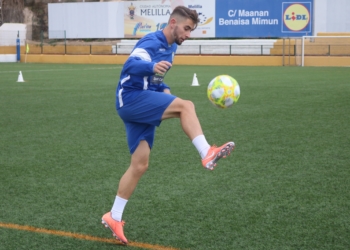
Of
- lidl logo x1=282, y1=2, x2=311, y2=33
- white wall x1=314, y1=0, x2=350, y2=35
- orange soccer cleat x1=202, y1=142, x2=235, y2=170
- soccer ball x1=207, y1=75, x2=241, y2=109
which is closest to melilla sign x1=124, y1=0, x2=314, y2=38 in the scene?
lidl logo x1=282, y1=2, x2=311, y2=33

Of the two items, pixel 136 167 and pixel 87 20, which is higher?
pixel 87 20

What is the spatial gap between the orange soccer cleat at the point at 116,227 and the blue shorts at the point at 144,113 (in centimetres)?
57

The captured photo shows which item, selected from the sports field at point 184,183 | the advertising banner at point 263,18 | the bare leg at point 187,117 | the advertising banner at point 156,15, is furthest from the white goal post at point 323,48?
the bare leg at point 187,117

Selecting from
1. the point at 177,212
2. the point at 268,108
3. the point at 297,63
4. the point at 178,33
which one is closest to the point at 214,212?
the point at 177,212

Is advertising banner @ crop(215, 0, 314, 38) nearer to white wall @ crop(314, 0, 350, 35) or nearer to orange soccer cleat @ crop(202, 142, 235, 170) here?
white wall @ crop(314, 0, 350, 35)

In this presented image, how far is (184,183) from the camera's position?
22.7 ft

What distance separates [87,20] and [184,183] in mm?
45684

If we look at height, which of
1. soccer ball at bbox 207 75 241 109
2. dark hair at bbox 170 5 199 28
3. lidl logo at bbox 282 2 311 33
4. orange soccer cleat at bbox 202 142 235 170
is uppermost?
lidl logo at bbox 282 2 311 33

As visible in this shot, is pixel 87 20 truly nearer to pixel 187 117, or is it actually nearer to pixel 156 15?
pixel 156 15

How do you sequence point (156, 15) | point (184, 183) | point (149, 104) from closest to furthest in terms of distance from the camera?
point (149, 104)
point (184, 183)
point (156, 15)

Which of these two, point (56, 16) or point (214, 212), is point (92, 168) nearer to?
point (214, 212)

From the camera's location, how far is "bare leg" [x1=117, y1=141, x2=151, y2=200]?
16.6 ft

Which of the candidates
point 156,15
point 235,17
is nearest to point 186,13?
point 235,17

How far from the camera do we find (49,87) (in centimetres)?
2053
